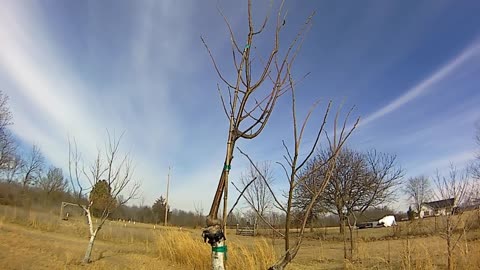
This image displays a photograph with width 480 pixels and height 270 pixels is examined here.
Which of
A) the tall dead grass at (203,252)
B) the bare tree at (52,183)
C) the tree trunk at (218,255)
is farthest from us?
the bare tree at (52,183)

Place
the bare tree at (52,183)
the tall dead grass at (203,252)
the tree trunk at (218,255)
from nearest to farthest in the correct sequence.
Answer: the tree trunk at (218,255), the tall dead grass at (203,252), the bare tree at (52,183)

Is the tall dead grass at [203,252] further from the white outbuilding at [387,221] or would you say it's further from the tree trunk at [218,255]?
the white outbuilding at [387,221]

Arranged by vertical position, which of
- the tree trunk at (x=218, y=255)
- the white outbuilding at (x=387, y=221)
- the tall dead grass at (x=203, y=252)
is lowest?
the white outbuilding at (x=387, y=221)

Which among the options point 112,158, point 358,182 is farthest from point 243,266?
point 358,182

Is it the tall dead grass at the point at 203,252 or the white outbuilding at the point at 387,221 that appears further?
the white outbuilding at the point at 387,221

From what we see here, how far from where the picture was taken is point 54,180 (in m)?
41.1

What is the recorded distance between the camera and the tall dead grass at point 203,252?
7.38 meters

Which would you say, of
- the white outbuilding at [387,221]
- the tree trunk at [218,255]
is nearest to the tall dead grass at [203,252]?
the tree trunk at [218,255]

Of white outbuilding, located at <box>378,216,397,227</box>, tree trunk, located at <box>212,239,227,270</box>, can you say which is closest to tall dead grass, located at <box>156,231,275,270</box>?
tree trunk, located at <box>212,239,227,270</box>

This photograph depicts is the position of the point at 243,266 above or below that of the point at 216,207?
below

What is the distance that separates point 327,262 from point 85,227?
1987 cm

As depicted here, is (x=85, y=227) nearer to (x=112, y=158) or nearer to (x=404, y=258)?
(x=112, y=158)

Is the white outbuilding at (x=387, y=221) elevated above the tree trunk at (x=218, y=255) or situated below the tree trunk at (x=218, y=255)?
below

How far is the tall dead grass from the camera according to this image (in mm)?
7379
